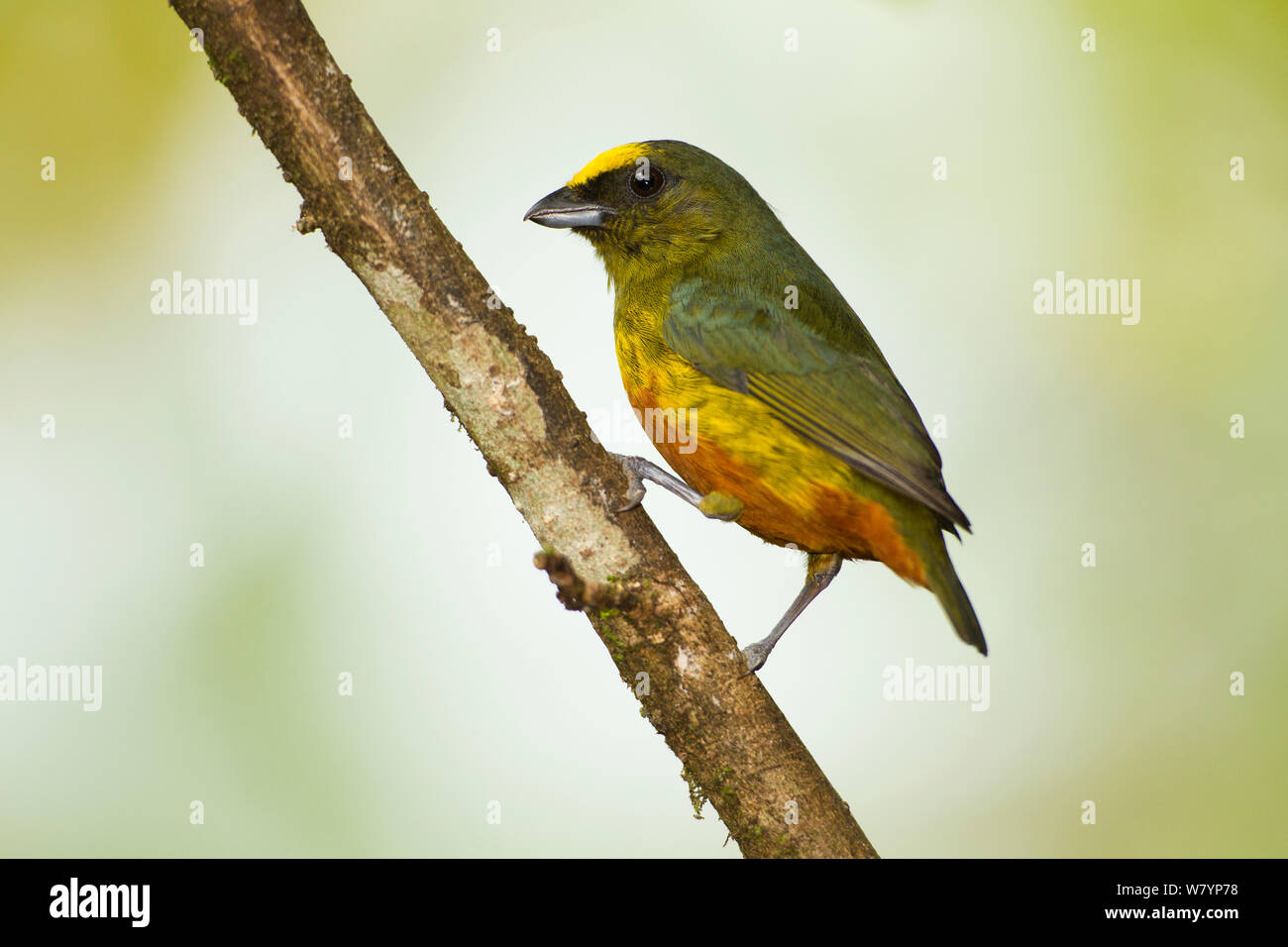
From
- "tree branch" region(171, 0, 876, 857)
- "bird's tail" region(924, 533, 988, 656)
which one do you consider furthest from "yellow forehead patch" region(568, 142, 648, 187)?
"bird's tail" region(924, 533, 988, 656)

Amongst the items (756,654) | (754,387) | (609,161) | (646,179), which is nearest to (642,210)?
(646,179)

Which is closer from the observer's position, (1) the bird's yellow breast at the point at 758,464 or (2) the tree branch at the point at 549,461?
(2) the tree branch at the point at 549,461

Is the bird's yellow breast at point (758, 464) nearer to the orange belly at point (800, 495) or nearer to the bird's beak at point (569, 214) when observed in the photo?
the orange belly at point (800, 495)

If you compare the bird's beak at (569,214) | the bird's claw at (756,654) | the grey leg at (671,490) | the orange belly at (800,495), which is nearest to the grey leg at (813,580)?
the bird's claw at (756,654)

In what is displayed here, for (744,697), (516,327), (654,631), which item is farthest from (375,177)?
(744,697)

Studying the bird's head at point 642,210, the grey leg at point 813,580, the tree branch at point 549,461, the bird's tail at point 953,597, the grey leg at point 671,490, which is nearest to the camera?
the tree branch at point 549,461
